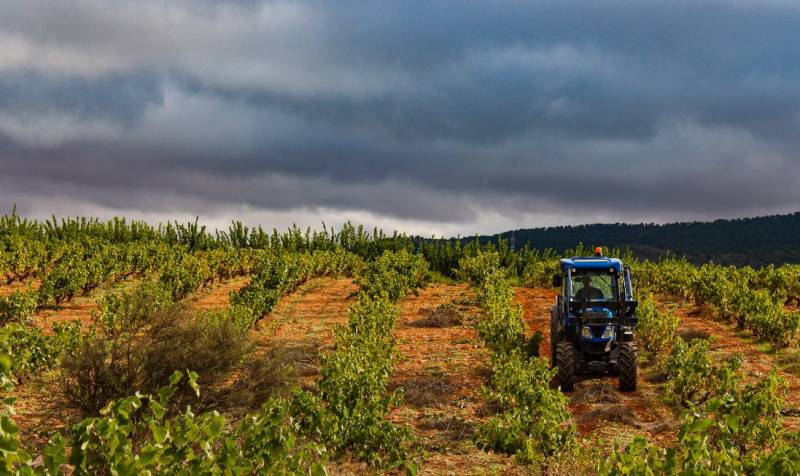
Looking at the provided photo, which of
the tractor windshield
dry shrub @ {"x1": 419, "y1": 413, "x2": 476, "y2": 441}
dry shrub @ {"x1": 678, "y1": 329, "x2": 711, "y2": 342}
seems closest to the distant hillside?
dry shrub @ {"x1": 678, "y1": 329, "x2": 711, "y2": 342}

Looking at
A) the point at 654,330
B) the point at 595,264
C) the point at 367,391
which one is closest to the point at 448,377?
the point at 595,264

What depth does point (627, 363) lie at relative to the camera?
1330 centimetres

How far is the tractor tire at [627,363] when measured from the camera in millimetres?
13242

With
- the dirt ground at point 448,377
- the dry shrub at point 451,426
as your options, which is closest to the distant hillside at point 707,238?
the dirt ground at point 448,377

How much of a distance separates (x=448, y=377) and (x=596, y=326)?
3.27 meters

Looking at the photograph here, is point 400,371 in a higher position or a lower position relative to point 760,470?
lower

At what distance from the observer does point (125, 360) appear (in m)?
11.2

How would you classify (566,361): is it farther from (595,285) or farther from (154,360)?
(154,360)

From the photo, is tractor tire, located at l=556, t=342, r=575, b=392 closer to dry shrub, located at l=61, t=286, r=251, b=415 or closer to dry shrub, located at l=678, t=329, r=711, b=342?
dry shrub, located at l=61, t=286, r=251, b=415

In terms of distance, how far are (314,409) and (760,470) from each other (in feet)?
15.0

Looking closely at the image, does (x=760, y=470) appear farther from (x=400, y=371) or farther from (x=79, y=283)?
(x=79, y=283)

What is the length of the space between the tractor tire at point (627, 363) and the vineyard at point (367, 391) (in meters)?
0.41

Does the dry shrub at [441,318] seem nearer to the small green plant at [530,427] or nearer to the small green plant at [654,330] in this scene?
the small green plant at [654,330]

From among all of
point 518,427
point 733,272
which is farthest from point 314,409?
point 733,272
